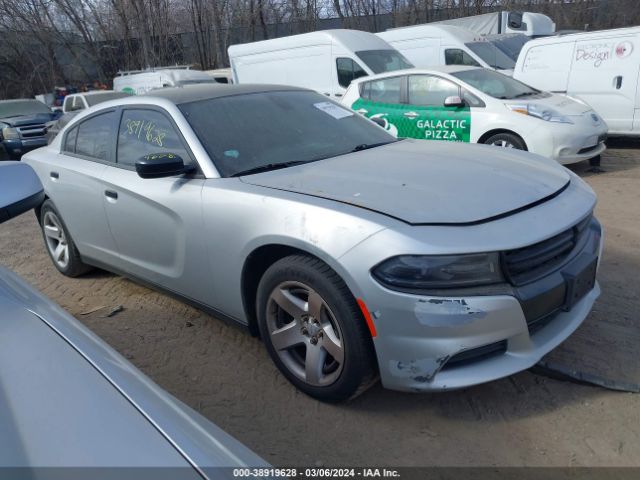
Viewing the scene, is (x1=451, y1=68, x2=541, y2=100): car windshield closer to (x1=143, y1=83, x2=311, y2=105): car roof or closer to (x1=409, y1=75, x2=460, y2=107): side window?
(x1=409, y1=75, x2=460, y2=107): side window

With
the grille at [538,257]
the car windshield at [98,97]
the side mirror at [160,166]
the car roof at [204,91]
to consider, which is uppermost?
the car roof at [204,91]

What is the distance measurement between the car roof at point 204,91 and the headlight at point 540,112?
13.9 ft

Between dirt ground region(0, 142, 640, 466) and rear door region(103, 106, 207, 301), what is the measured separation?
429mm

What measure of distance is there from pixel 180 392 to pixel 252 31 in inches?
955

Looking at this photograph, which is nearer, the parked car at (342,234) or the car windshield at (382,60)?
the parked car at (342,234)

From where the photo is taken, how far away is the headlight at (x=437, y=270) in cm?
224

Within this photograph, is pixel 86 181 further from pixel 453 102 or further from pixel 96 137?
pixel 453 102

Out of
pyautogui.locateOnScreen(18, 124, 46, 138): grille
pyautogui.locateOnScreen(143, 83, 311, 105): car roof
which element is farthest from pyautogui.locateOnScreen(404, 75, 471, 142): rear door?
pyautogui.locateOnScreen(18, 124, 46, 138): grille

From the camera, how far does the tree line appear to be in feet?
79.7

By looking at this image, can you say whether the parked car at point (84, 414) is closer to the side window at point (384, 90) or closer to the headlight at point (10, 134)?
the side window at point (384, 90)

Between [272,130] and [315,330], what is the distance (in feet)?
4.65

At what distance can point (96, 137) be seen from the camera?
13.4 feet

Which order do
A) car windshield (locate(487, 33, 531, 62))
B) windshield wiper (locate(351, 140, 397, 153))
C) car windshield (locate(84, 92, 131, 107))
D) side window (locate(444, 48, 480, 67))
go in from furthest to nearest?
1. car windshield (locate(84, 92, 131, 107))
2. car windshield (locate(487, 33, 531, 62))
3. side window (locate(444, 48, 480, 67))
4. windshield wiper (locate(351, 140, 397, 153))

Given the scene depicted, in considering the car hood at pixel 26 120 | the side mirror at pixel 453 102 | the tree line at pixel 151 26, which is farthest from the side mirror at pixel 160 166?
the tree line at pixel 151 26
